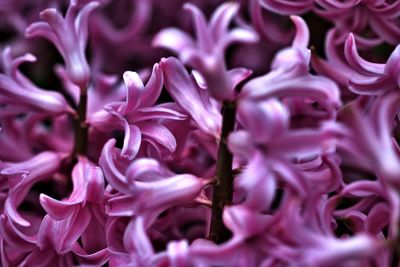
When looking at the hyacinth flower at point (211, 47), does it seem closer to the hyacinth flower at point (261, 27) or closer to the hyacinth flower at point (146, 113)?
the hyacinth flower at point (146, 113)

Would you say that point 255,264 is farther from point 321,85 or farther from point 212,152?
point 212,152

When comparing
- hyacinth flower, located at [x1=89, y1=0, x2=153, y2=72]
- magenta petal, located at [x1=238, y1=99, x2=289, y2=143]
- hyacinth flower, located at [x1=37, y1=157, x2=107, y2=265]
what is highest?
magenta petal, located at [x1=238, y1=99, x2=289, y2=143]

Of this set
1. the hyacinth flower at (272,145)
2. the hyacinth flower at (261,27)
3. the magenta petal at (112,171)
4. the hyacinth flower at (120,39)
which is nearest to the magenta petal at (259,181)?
the hyacinth flower at (272,145)

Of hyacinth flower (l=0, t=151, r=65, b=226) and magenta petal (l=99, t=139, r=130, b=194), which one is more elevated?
magenta petal (l=99, t=139, r=130, b=194)

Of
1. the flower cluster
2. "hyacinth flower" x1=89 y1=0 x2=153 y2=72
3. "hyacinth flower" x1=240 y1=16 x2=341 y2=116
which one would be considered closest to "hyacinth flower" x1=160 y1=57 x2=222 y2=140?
the flower cluster

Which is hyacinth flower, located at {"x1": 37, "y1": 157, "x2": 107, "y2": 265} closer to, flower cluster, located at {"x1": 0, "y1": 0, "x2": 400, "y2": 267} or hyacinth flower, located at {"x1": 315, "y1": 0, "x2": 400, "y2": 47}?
flower cluster, located at {"x1": 0, "y1": 0, "x2": 400, "y2": 267}

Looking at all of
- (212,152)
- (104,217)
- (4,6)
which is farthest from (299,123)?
(4,6)

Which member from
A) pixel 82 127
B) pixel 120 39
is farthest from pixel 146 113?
pixel 120 39

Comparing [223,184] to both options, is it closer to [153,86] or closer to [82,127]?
[153,86]
